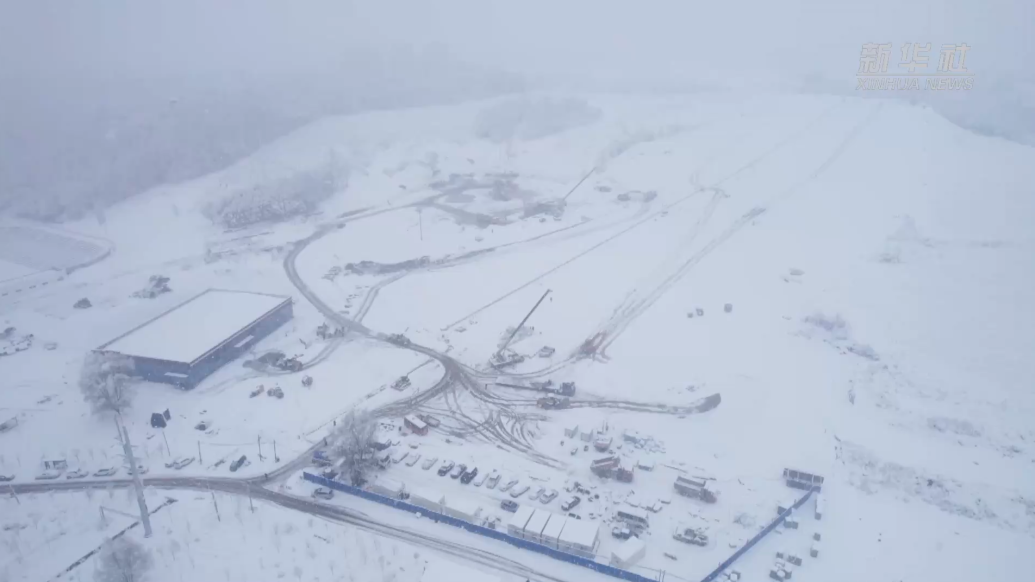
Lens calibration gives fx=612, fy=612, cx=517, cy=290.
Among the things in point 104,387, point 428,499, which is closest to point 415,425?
point 428,499

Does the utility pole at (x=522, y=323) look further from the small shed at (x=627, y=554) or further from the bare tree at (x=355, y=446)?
the small shed at (x=627, y=554)

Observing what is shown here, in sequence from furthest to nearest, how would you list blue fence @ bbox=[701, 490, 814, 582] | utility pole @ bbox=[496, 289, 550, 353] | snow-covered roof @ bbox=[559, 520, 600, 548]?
utility pole @ bbox=[496, 289, 550, 353], snow-covered roof @ bbox=[559, 520, 600, 548], blue fence @ bbox=[701, 490, 814, 582]

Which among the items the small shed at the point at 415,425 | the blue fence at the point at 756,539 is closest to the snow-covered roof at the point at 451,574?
the blue fence at the point at 756,539

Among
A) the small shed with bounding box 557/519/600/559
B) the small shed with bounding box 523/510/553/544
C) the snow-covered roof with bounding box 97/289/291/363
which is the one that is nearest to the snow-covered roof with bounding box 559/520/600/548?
the small shed with bounding box 557/519/600/559

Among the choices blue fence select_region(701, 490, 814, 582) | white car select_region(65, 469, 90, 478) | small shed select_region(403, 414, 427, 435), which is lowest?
blue fence select_region(701, 490, 814, 582)

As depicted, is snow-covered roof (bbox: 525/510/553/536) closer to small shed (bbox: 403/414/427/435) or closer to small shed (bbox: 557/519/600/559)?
small shed (bbox: 557/519/600/559)
